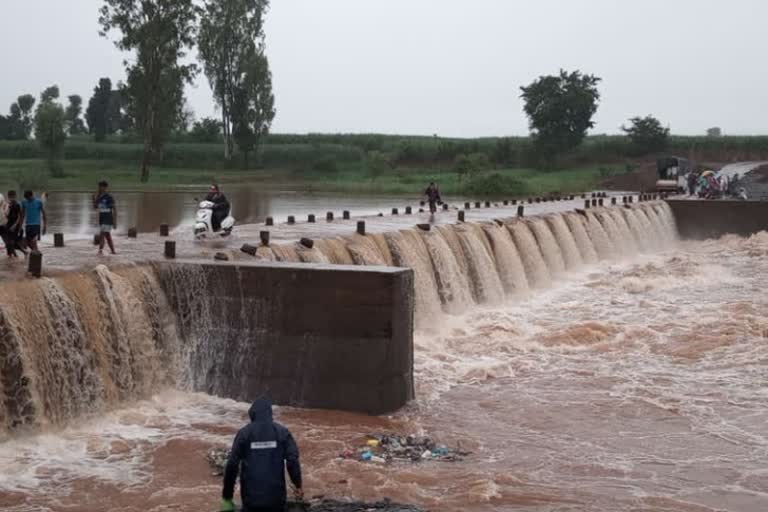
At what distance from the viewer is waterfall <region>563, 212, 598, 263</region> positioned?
92.9 feet

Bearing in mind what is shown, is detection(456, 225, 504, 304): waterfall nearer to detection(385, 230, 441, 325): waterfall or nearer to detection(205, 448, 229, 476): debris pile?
detection(385, 230, 441, 325): waterfall

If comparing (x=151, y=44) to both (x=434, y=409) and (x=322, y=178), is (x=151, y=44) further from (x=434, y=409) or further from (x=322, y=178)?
(x=434, y=409)

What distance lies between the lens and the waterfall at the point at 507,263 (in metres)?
22.0

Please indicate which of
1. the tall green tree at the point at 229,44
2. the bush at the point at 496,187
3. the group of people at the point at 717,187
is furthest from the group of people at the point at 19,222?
the tall green tree at the point at 229,44

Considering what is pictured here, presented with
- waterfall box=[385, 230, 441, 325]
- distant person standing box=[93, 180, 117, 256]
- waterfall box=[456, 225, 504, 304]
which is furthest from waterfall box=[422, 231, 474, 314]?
distant person standing box=[93, 180, 117, 256]

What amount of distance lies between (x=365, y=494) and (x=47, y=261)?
22.0 ft

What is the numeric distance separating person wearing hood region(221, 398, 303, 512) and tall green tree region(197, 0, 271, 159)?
55.5 meters

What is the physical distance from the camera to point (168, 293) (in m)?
12.5

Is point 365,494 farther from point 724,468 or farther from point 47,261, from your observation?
point 47,261

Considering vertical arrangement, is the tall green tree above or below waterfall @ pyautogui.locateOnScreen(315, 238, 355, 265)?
above

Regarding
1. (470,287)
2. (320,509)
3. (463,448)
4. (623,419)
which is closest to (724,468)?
(623,419)

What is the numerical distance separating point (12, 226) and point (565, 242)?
17.3m

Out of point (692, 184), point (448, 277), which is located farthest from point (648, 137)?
point (448, 277)

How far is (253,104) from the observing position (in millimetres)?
60812
